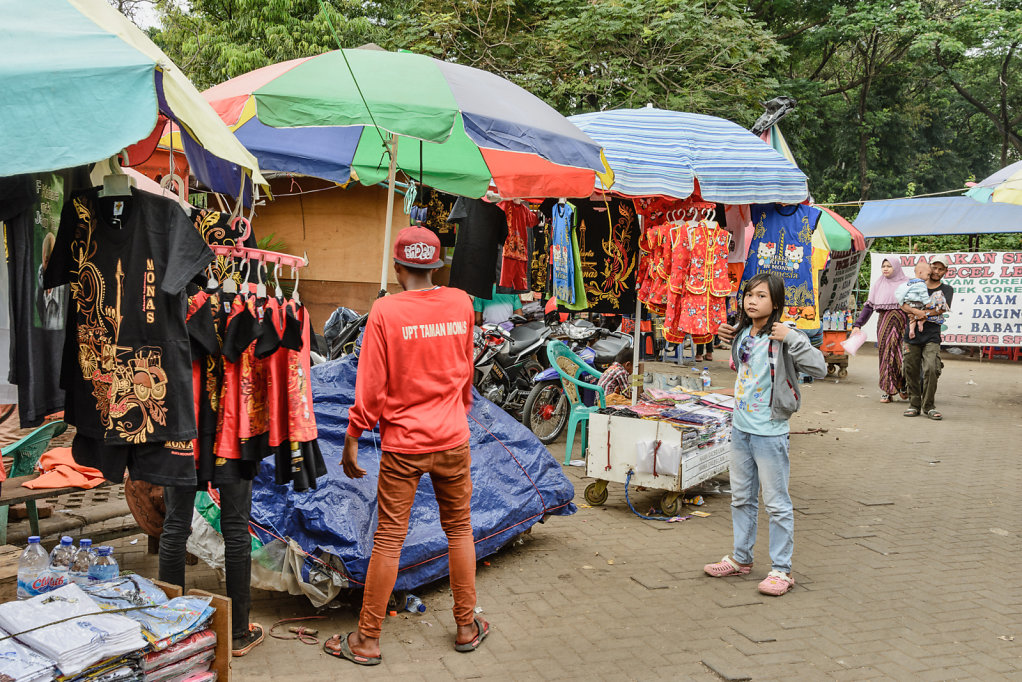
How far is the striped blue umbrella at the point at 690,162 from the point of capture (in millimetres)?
6016

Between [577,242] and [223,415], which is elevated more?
[577,242]

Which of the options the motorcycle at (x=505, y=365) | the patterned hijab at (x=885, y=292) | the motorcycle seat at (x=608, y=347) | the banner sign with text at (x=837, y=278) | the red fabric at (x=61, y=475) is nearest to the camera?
the red fabric at (x=61, y=475)

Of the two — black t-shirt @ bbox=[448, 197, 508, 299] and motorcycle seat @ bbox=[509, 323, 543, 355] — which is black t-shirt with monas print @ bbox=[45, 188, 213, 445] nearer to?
black t-shirt @ bbox=[448, 197, 508, 299]

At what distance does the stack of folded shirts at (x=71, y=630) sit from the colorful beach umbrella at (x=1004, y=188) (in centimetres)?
966

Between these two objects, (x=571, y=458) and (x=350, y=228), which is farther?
(x=350, y=228)

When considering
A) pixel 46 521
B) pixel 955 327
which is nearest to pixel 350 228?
pixel 46 521

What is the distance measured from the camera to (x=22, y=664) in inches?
108

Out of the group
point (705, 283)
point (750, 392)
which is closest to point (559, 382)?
point (705, 283)

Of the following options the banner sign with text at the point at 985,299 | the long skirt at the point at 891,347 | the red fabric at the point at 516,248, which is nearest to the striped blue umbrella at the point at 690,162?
the red fabric at the point at 516,248

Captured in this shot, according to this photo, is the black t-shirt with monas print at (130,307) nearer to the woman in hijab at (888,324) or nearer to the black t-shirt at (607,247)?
the black t-shirt at (607,247)

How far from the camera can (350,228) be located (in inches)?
561

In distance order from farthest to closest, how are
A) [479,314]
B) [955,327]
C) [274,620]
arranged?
[955,327]
[479,314]
[274,620]

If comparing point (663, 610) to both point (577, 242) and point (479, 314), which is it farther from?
point (479, 314)

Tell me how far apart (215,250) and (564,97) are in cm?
1386
